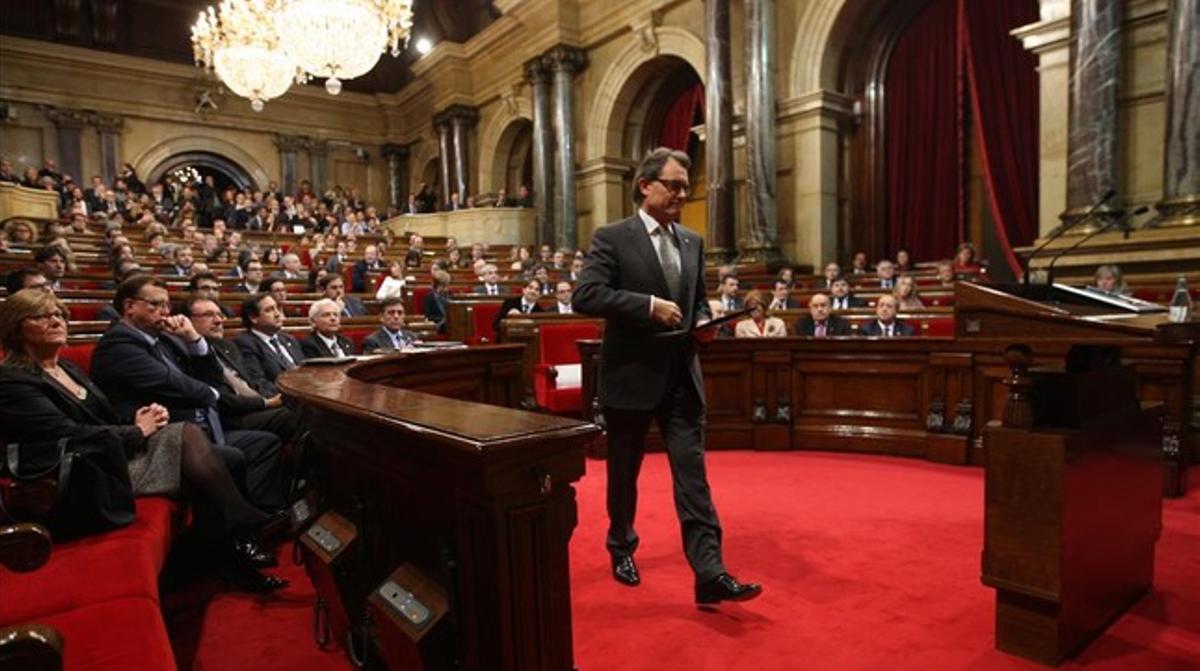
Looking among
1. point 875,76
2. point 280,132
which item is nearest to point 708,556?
point 875,76

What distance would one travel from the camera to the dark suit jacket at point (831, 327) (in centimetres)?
523

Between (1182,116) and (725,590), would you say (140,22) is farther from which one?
(725,590)

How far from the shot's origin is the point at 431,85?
17.6 metres

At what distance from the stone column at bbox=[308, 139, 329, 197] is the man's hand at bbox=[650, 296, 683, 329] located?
1856 cm

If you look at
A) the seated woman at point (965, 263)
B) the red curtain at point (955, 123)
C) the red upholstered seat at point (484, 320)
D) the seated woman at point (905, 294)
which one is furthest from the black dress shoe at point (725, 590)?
the red curtain at point (955, 123)

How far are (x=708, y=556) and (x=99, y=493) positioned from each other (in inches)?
67.7

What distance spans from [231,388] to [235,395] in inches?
3.0

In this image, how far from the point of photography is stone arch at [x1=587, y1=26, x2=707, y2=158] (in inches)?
441

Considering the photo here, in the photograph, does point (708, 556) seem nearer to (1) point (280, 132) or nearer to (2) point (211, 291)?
(2) point (211, 291)

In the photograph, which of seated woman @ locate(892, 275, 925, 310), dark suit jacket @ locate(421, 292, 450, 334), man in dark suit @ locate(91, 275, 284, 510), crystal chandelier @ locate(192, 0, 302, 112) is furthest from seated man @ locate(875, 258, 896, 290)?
crystal chandelier @ locate(192, 0, 302, 112)

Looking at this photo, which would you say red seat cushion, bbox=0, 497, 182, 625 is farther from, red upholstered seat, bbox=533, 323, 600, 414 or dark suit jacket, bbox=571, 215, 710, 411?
red upholstered seat, bbox=533, 323, 600, 414

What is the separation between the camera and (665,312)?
215 cm

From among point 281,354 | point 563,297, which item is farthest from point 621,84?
point 281,354

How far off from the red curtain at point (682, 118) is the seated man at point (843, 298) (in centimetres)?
569
